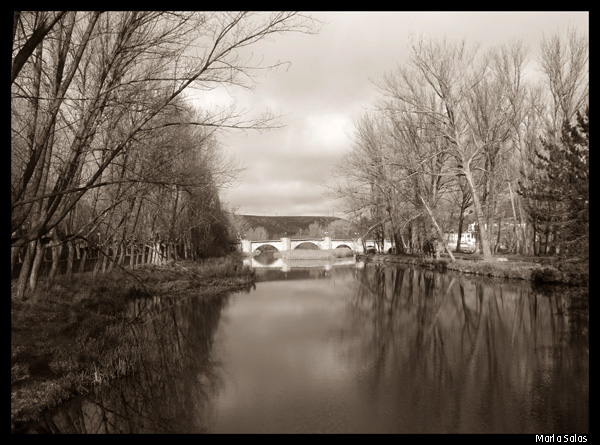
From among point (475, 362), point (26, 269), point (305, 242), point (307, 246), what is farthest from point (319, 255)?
point (475, 362)

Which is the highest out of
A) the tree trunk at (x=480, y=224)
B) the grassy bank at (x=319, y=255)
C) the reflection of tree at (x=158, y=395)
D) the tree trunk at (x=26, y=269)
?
the tree trunk at (x=480, y=224)

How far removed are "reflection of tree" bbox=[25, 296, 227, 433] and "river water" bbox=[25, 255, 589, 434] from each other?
29mm

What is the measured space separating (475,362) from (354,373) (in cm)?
Answer: 271

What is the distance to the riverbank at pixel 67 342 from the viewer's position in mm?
6922

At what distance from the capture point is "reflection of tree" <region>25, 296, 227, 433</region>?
6.38 metres

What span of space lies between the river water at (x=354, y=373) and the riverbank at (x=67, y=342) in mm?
355


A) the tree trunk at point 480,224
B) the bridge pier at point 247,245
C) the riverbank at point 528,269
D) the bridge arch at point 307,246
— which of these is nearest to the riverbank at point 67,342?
the riverbank at point 528,269

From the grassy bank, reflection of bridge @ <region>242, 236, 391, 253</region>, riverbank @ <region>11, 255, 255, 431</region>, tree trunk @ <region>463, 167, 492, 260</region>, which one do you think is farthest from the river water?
reflection of bridge @ <region>242, 236, 391, 253</region>

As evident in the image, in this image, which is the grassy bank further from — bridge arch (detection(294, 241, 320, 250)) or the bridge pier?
the bridge pier

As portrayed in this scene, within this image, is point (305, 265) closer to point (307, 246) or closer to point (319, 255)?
point (319, 255)

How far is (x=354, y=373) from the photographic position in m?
8.45

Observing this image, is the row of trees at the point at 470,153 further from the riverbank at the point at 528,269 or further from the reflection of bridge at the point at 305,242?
the reflection of bridge at the point at 305,242

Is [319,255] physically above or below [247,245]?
below

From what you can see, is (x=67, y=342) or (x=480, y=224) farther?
(x=480, y=224)
